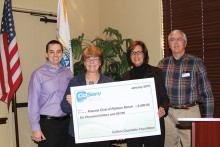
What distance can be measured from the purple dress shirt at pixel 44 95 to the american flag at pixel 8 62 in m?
1.12

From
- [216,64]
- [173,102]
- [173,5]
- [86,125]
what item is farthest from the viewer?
[173,5]

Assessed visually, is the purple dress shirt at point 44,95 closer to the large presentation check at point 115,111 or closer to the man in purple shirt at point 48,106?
the man in purple shirt at point 48,106

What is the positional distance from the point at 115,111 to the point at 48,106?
74 cm

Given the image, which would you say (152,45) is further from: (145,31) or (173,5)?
(173,5)

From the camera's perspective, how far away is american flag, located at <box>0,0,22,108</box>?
3451 millimetres

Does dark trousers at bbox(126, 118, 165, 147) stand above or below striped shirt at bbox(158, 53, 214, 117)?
below

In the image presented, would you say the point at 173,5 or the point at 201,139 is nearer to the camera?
the point at 201,139

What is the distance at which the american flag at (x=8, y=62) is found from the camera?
345 cm

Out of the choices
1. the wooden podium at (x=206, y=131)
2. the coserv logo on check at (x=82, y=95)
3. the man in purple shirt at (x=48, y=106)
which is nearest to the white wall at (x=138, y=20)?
the man in purple shirt at (x=48, y=106)

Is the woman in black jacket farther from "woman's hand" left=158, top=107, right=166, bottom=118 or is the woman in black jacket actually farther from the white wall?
the white wall

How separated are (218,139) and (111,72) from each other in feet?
9.06

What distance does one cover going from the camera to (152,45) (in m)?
4.33

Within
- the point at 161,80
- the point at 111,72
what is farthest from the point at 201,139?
the point at 111,72

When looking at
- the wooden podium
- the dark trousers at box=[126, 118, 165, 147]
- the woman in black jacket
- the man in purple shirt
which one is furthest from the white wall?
the wooden podium
